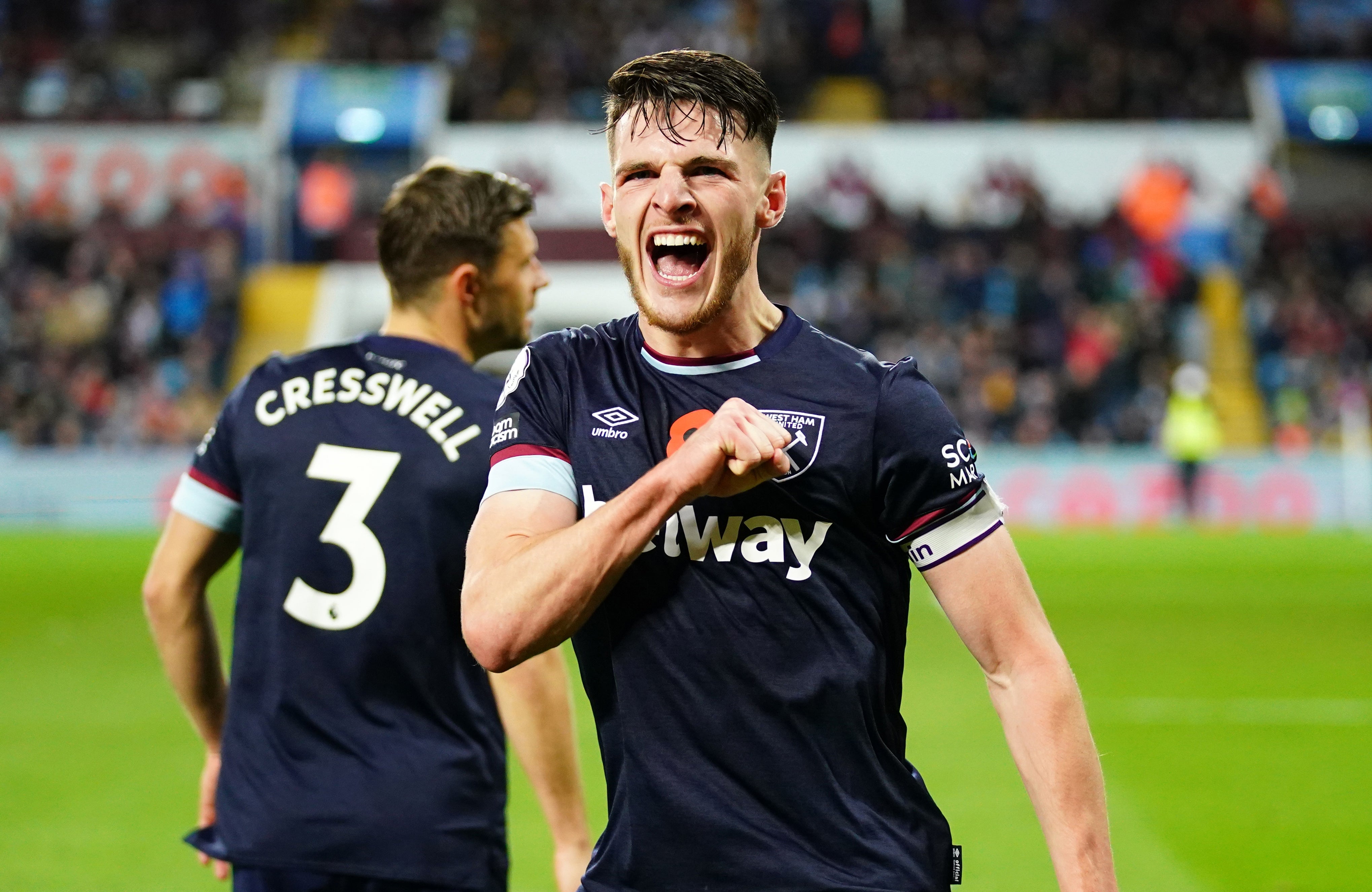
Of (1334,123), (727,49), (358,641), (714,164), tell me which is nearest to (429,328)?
(358,641)

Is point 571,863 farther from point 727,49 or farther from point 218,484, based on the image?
point 727,49

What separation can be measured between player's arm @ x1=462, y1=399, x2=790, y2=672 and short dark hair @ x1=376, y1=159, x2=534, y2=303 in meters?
1.31

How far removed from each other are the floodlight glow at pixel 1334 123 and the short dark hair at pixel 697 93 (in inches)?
1133

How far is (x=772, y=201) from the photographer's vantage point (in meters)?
2.48

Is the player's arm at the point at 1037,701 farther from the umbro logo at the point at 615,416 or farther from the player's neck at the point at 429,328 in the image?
the player's neck at the point at 429,328

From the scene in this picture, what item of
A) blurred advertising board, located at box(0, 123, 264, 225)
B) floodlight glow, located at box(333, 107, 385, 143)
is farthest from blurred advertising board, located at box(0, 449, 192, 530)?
floodlight glow, located at box(333, 107, 385, 143)

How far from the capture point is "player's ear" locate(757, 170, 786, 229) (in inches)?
95.8

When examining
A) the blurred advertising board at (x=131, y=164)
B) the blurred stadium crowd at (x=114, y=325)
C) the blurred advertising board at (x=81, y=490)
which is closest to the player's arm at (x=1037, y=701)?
the blurred advertising board at (x=81, y=490)

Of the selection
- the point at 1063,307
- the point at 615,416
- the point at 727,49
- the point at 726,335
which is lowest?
the point at 615,416

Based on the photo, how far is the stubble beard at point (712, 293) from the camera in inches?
92.4

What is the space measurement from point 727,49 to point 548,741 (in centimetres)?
2833

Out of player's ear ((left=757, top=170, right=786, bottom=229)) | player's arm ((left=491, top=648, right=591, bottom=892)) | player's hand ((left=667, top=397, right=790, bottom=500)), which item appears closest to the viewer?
player's hand ((left=667, top=397, right=790, bottom=500))

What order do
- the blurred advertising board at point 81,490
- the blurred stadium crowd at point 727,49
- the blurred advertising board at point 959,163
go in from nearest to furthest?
the blurred advertising board at point 81,490 < the blurred advertising board at point 959,163 < the blurred stadium crowd at point 727,49

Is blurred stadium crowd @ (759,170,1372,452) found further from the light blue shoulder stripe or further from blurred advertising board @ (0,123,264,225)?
the light blue shoulder stripe
